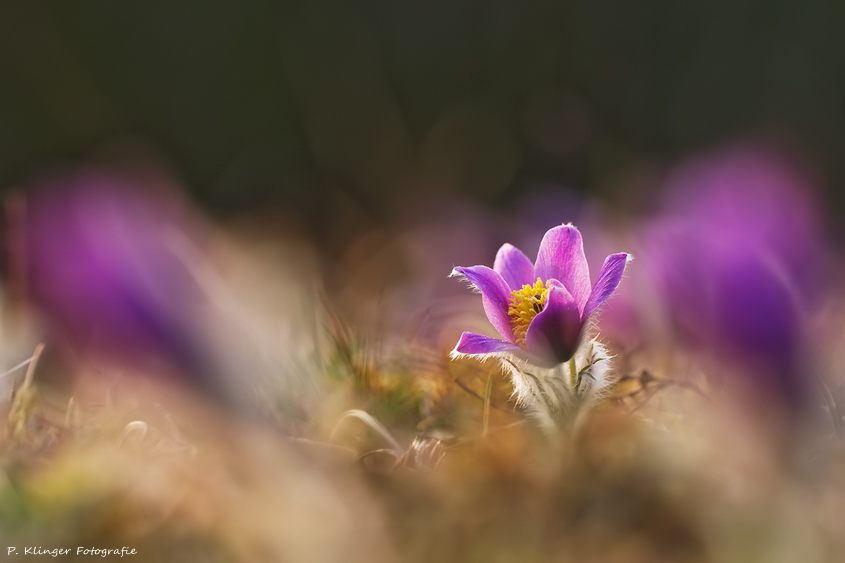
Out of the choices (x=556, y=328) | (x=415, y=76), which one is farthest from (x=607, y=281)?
(x=415, y=76)

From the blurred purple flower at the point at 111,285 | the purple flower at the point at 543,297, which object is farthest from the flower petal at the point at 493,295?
the blurred purple flower at the point at 111,285

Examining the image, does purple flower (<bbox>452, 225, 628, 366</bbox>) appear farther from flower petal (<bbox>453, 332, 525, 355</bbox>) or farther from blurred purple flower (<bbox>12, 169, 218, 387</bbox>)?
blurred purple flower (<bbox>12, 169, 218, 387</bbox>)

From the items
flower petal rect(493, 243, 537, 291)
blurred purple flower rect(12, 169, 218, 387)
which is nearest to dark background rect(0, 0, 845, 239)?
blurred purple flower rect(12, 169, 218, 387)

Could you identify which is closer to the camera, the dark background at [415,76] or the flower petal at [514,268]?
the flower petal at [514,268]

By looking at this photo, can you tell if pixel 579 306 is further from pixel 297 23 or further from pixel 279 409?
pixel 297 23

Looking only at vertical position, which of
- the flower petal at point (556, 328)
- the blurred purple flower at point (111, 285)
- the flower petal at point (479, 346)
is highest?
the flower petal at point (556, 328)

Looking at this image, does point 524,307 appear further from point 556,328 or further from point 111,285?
point 111,285

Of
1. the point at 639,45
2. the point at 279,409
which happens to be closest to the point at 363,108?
the point at 639,45

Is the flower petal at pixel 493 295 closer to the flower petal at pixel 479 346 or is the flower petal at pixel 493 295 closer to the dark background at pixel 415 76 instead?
the flower petal at pixel 479 346
